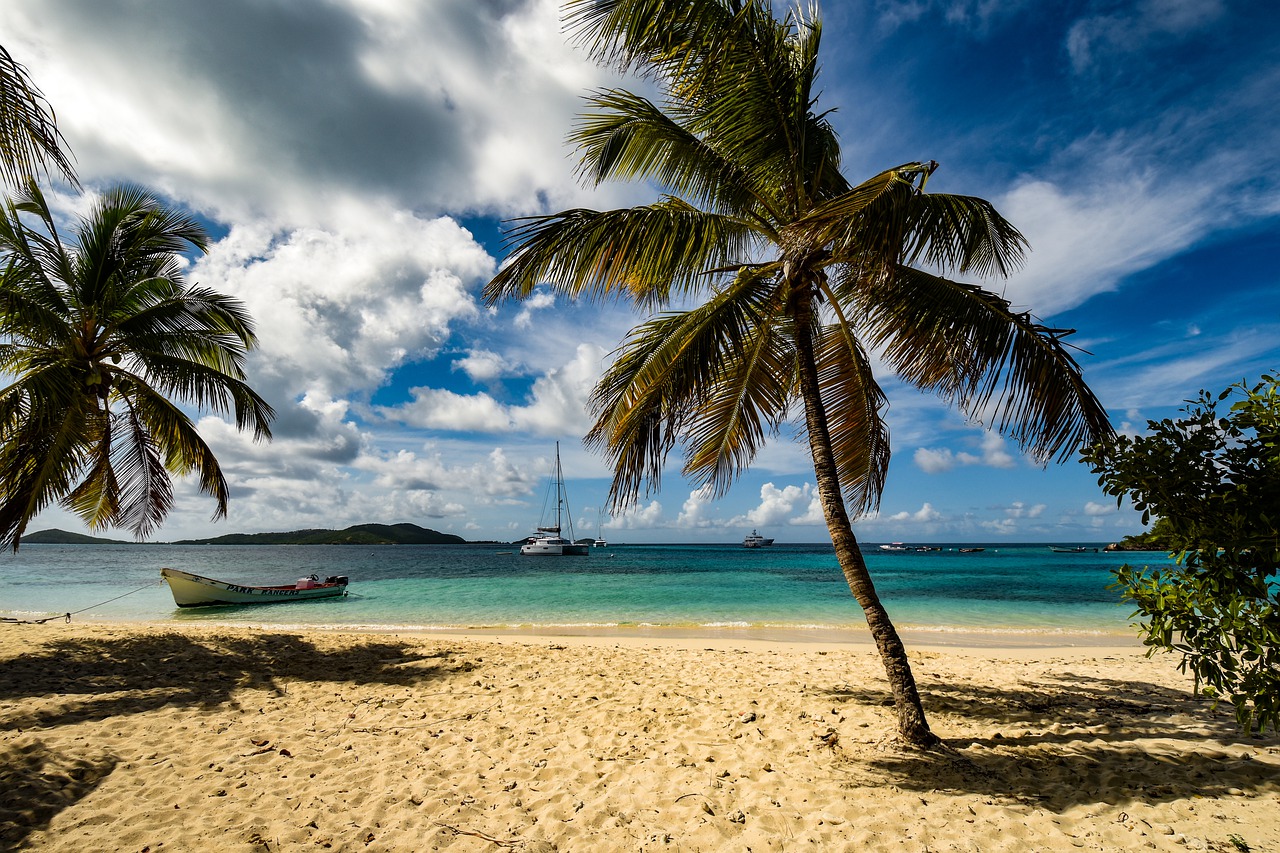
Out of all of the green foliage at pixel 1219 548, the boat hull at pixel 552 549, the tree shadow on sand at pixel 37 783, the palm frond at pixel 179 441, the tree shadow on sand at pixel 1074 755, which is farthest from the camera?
the boat hull at pixel 552 549

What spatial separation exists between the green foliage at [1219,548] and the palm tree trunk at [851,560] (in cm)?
203

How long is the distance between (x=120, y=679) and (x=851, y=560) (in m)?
8.61

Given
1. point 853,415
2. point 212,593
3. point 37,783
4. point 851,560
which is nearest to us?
point 37,783

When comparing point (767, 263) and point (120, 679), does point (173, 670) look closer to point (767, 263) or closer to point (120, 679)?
point (120, 679)

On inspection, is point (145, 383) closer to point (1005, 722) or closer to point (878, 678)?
point (878, 678)

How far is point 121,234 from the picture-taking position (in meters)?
Result: 9.10

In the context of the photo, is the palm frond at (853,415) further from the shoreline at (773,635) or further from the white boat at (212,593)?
the white boat at (212,593)

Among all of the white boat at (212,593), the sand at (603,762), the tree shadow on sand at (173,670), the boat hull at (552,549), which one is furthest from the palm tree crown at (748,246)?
the boat hull at (552,549)

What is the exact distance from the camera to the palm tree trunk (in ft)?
15.8

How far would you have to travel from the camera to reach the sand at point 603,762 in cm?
349

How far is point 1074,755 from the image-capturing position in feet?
15.3

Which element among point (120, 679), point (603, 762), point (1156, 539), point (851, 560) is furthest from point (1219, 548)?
point (120, 679)

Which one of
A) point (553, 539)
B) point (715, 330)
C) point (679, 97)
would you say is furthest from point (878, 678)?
point (553, 539)

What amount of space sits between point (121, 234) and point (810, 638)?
1520cm
